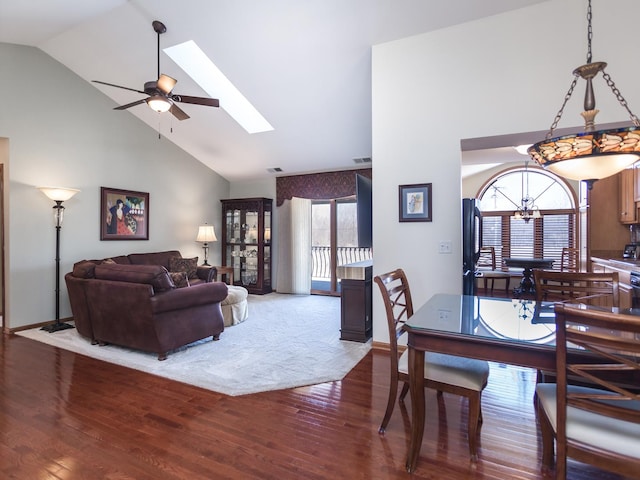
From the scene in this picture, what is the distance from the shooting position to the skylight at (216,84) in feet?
14.3

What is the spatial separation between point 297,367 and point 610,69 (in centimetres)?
375

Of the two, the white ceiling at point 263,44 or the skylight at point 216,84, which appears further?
the skylight at point 216,84

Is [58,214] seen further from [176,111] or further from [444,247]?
[444,247]

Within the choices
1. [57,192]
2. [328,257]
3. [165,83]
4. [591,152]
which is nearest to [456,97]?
[591,152]

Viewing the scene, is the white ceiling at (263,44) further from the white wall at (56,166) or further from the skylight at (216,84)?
the white wall at (56,166)

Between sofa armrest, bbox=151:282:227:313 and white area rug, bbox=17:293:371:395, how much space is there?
0.52m

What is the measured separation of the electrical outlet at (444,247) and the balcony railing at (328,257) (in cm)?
340

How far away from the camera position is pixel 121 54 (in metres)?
4.40

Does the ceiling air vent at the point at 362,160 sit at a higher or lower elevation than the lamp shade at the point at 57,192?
higher

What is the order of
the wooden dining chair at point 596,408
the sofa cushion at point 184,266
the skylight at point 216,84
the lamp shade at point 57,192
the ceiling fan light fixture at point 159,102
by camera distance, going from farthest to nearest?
the sofa cushion at point 184,266, the skylight at point 216,84, the lamp shade at point 57,192, the ceiling fan light fixture at point 159,102, the wooden dining chair at point 596,408

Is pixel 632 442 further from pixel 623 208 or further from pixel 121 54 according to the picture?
pixel 121 54

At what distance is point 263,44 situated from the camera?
3.83 meters

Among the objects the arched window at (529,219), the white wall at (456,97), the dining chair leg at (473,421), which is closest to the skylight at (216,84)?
the white wall at (456,97)

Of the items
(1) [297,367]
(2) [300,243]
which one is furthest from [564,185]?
(1) [297,367]
